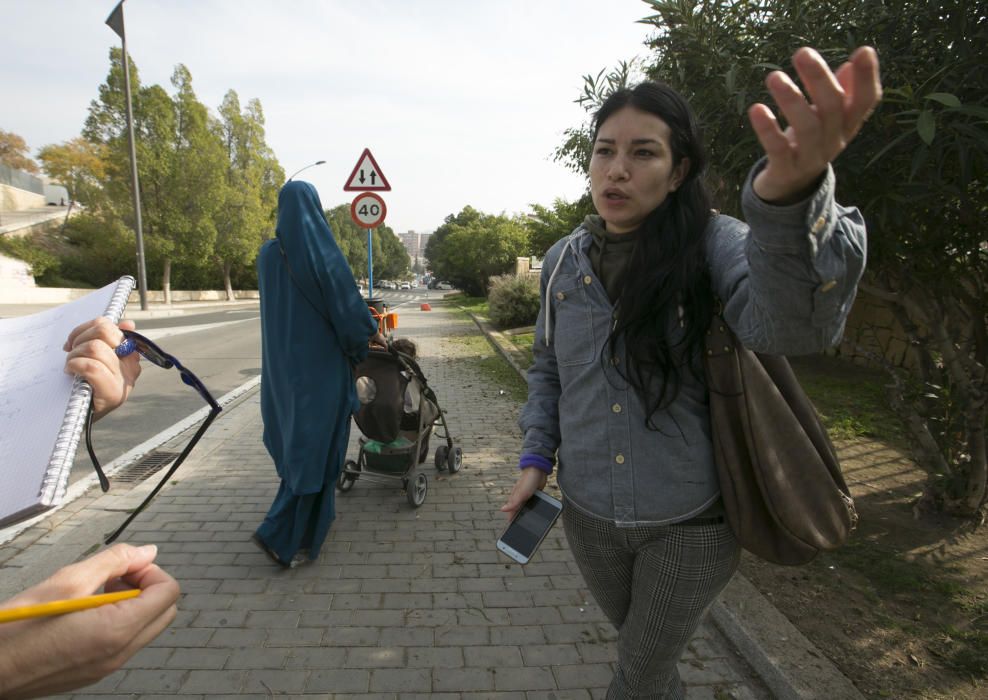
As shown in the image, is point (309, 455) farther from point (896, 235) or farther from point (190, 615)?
point (896, 235)

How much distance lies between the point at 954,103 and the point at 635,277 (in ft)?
4.08

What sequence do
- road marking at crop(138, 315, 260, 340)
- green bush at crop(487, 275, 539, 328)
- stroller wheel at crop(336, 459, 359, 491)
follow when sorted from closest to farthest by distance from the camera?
stroller wheel at crop(336, 459, 359, 491)
road marking at crop(138, 315, 260, 340)
green bush at crop(487, 275, 539, 328)

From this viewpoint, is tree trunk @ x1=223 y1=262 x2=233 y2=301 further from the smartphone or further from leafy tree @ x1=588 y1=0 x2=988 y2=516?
the smartphone

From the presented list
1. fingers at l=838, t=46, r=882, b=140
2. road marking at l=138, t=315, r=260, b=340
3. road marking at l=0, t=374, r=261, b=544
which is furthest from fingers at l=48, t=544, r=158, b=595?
road marking at l=138, t=315, r=260, b=340

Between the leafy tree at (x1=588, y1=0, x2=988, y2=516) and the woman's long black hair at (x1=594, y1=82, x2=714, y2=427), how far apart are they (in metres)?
0.92

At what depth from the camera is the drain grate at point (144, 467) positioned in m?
4.69

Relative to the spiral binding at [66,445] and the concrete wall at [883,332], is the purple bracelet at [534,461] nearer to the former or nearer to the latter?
the spiral binding at [66,445]

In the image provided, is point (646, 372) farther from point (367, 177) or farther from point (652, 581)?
point (367, 177)

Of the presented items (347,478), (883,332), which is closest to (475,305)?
(883,332)

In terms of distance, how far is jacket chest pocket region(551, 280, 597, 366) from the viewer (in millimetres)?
1644

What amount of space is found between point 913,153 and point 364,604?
3.38 meters

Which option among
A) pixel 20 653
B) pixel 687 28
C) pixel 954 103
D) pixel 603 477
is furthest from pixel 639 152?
pixel 687 28

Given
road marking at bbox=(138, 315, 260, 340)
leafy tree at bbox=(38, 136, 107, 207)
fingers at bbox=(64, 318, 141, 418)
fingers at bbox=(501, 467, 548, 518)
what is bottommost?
road marking at bbox=(138, 315, 260, 340)

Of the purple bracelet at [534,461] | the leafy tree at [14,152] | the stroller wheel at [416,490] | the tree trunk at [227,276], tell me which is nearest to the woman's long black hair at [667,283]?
the purple bracelet at [534,461]
